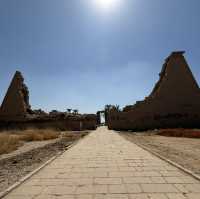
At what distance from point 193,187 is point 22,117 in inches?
1651

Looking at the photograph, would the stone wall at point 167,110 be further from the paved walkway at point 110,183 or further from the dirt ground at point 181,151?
the paved walkway at point 110,183

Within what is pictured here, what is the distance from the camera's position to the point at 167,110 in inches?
1532

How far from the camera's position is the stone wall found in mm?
38094

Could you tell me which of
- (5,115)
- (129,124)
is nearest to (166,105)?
(129,124)

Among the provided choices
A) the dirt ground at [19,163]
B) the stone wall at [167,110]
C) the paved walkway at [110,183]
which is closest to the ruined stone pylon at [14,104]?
the stone wall at [167,110]

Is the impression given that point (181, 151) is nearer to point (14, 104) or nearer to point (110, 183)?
point (110, 183)

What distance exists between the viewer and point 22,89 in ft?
160

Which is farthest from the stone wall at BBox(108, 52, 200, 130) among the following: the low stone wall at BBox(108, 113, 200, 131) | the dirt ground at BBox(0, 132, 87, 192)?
the dirt ground at BBox(0, 132, 87, 192)

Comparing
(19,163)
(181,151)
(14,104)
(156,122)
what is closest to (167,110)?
(156,122)

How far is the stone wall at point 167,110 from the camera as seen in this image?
38094 mm

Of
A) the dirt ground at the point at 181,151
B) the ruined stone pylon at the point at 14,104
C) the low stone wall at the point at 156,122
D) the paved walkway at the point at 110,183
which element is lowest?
the paved walkway at the point at 110,183

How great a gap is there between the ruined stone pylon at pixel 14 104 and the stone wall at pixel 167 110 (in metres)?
16.2

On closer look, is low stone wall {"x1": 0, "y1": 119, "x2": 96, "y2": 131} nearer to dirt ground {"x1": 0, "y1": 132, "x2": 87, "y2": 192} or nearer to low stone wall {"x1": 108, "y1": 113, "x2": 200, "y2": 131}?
low stone wall {"x1": 108, "y1": 113, "x2": 200, "y2": 131}

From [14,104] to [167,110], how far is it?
25.9 meters
